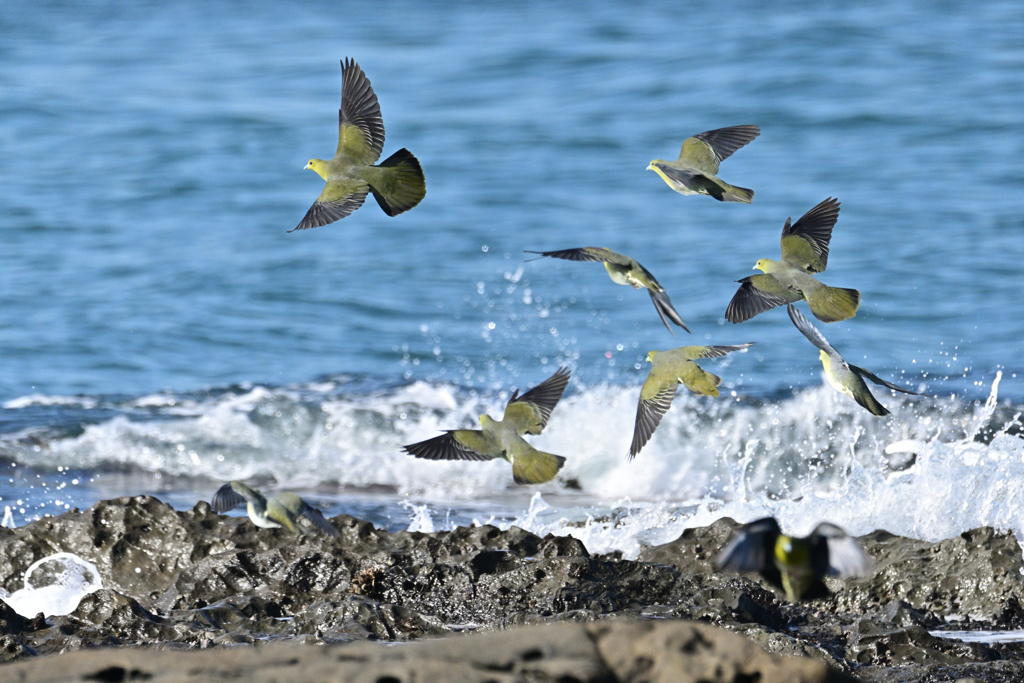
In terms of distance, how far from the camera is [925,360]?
411 inches

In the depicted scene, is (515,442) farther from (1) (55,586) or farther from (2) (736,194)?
(1) (55,586)

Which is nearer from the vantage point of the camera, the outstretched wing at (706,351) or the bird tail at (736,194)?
the bird tail at (736,194)

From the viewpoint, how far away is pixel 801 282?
420 cm

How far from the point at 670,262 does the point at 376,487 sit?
225 inches

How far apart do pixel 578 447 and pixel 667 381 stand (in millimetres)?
4178

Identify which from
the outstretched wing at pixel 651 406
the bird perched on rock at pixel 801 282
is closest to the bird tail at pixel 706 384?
the outstretched wing at pixel 651 406

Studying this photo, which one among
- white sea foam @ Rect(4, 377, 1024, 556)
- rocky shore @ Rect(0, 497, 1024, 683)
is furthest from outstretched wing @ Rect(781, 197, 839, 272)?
white sea foam @ Rect(4, 377, 1024, 556)

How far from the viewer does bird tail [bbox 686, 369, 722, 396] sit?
434 cm

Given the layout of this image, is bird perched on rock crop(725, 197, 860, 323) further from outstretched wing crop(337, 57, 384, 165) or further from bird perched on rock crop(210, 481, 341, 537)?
bird perched on rock crop(210, 481, 341, 537)

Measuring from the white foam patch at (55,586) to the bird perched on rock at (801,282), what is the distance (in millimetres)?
2667

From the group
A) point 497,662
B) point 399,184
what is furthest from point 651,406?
point 497,662

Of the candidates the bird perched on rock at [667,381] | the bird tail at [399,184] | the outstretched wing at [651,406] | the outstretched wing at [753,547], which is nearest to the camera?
the outstretched wing at [753,547]

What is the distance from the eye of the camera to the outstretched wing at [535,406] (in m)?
4.47

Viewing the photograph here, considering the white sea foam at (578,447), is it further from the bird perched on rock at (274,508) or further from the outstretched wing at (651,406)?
the bird perched on rock at (274,508)
